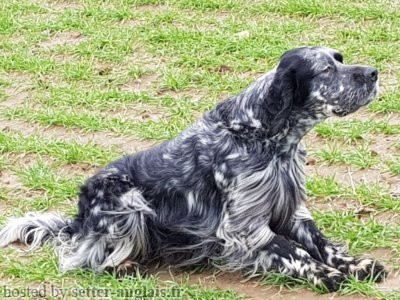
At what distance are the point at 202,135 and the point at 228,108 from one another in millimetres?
240

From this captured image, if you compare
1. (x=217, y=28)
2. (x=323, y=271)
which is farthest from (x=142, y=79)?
(x=323, y=271)

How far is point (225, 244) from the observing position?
609 centimetres

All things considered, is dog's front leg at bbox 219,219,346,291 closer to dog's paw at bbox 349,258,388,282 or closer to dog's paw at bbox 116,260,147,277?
dog's paw at bbox 349,258,388,282

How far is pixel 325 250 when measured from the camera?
616cm

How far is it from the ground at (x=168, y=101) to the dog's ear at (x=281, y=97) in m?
0.96

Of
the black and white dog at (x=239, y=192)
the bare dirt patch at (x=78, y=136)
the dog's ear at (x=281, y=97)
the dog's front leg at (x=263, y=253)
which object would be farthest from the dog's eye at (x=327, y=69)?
the bare dirt patch at (x=78, y=136)

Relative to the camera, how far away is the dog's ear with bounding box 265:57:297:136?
19.6 ft

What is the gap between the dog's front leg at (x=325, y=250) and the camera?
233 inches

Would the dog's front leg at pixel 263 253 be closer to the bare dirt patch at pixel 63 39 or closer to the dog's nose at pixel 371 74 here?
the dog's nose at pixel 371 74

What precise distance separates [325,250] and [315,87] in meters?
1.04

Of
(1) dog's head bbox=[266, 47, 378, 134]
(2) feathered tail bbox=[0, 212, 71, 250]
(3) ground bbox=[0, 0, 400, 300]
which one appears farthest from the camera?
(2) feathered tail bbox=[0, 212, 71, 250]

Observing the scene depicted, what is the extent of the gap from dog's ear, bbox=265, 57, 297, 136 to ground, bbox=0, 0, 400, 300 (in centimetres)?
96

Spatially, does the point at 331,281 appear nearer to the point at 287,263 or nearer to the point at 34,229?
the point at 287,263

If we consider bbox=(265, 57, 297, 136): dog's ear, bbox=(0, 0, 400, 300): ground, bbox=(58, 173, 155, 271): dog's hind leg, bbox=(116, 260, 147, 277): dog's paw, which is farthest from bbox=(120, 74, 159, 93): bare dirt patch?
bbox=(265, 57, 297, 136): dog's ear
